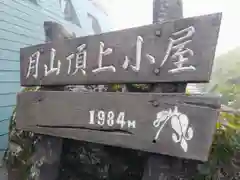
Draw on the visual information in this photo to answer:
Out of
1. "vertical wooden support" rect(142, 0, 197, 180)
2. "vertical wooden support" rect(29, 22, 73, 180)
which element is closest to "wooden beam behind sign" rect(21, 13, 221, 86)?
"vertical wooden support" rect(142, 0, 197, 180)

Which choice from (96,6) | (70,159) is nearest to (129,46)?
(70,159)

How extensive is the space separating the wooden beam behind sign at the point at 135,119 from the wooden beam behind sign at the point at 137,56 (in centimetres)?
14

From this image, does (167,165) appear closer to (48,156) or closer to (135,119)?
(135,119)

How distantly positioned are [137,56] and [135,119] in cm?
42

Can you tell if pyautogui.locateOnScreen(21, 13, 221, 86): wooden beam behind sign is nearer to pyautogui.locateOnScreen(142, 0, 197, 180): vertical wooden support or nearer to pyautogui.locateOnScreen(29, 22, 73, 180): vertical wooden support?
pyautogui.locateOnScreen(142, 0, 197, 180): vertical wooden support

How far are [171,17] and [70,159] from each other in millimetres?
1659

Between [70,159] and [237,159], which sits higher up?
[237,159]

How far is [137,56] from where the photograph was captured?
159 cm

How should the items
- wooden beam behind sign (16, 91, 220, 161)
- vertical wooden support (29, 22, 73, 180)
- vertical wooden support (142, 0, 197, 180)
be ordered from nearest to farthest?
wooden beam behind sign (16, 91, 220, 161)
vertical wooden support (142, 0, 197, 180)
vertical wooden support (29, 22, 73, 180)

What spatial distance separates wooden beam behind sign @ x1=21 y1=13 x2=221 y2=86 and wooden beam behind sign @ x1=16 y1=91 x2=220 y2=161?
0.14m

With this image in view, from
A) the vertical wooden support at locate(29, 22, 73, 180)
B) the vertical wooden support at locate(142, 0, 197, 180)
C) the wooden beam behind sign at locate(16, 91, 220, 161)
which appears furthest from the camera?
the vertical wooden support at locate(29, 22, 73, 180)

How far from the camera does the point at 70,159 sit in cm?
238

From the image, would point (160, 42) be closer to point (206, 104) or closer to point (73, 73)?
point (206, 104)

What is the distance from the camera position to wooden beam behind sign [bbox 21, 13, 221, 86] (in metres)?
1.36
